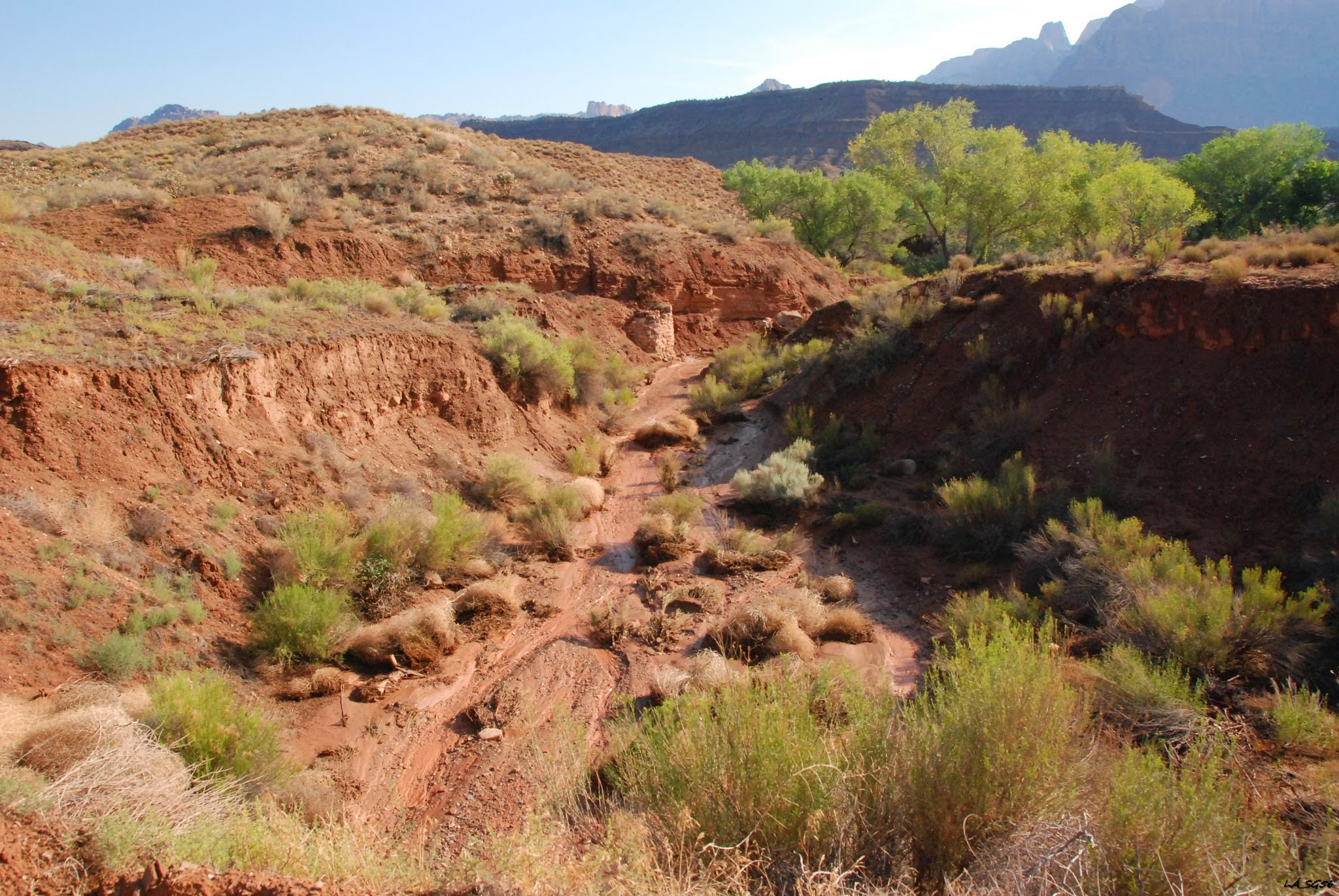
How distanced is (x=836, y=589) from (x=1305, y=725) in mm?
4391

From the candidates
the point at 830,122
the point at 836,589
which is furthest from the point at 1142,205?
the point at 830,122

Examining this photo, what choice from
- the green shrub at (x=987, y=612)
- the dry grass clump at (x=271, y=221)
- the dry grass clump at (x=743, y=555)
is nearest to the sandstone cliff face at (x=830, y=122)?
the dry grass clump at (x=271, y=221)

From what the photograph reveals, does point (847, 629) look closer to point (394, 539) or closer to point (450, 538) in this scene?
point (450, 538)

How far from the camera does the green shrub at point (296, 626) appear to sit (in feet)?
22.0

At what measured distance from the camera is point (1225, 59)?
320ft

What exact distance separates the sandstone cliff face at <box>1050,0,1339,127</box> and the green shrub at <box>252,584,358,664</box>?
104m

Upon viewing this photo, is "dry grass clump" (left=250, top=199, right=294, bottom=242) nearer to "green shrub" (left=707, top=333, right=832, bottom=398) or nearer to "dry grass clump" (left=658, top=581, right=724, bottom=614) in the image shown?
"green shrub" (left=707, top=333, right=832, bottom=398)

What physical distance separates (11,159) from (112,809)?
31.1 meters

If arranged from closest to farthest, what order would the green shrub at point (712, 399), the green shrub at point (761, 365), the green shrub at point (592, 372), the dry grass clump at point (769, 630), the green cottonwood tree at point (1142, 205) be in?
the dry grass clump at point (769, 630), the green shrub at point (592, 372), the green cottonwood tree at point (1142, 205), the green shrub at point (712, 399), the green shrub at point (761, 365)

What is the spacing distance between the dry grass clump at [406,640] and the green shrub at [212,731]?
1825mm

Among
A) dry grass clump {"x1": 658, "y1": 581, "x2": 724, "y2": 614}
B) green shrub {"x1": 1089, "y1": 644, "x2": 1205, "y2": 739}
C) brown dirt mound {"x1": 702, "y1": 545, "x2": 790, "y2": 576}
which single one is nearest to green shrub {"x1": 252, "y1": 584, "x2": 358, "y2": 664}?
dry grass clump {"x1": 658, "y1": 581, "x2": 724, "y2": 614}

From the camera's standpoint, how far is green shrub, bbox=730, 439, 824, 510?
10867 millimetres

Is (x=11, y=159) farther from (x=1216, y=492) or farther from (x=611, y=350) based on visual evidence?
(x=1216, y=492)

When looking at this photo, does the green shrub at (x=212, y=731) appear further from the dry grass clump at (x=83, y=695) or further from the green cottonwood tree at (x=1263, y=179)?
the green cottonwood tree at (x=1263, y=179)
